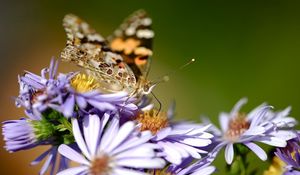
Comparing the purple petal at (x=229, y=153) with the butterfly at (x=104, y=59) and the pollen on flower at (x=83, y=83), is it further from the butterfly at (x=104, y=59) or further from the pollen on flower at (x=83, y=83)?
the pollen on flower at (x=83, y=83)

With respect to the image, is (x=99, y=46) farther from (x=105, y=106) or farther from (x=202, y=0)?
(x=202, y=0)

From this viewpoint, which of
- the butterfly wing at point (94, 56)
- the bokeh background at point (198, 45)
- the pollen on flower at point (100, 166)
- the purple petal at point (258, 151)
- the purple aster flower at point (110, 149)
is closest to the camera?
the purple aster flower at point (110, 149)

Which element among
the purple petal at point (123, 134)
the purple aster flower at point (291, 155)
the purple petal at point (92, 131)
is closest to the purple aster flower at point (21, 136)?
the purple petal at point (92, 131)

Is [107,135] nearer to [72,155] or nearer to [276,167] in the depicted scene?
[72,155]

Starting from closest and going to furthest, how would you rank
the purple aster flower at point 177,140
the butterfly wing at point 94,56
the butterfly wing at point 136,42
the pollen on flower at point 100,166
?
1. the pollen on flower at point 100,166
2. the purple aster flower at point 177,140
3. the butterfly wing at point 94,56
4. the butterfly wing at point 136,42

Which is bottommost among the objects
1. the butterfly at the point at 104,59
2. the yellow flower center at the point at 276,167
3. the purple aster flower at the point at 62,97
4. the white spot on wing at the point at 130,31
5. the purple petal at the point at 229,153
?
the yellow flower center at the point at 276,167

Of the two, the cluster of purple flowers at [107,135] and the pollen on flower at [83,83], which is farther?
the pollen on flower at [83,83]

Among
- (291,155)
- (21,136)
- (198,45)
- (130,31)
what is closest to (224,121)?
(130,31)

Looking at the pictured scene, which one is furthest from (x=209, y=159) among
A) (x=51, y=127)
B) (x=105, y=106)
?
(x=51, y=127)
